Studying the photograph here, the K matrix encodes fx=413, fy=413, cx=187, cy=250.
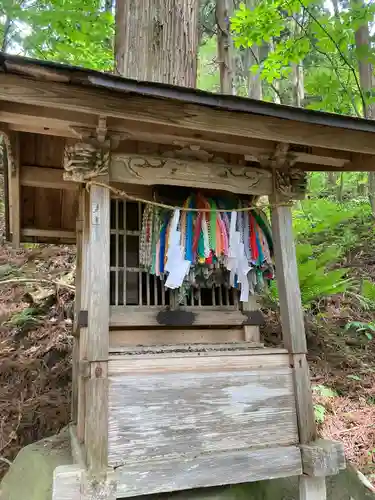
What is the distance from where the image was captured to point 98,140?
3.47m

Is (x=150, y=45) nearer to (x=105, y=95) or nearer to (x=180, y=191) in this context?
(x=180, y=191)

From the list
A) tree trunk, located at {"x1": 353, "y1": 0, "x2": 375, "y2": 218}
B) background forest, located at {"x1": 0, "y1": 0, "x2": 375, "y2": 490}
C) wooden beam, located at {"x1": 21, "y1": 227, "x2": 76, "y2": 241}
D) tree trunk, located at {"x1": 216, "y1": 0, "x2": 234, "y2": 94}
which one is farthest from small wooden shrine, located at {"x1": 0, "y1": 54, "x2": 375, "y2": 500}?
tree trunk, located at {"x1": 216, "y1": 0, "x2": 234, "y2": 94}

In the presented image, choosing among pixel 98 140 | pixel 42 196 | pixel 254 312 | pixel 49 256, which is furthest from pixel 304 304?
pixel 49 256

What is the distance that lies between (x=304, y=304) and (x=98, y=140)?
17.3ft

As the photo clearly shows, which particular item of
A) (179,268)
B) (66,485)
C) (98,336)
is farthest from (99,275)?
(66,485)

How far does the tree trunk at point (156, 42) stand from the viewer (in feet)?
16.3

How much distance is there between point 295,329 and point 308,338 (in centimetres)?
371

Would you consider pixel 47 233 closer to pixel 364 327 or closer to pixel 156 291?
pixel 156 291

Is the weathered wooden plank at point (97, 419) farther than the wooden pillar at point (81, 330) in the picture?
No

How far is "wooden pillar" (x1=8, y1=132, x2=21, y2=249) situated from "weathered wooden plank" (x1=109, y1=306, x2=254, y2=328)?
1.72 meters

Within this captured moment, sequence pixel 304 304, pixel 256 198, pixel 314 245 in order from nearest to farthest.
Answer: pixel 256 198
pixel 304 304
pixel 314 245

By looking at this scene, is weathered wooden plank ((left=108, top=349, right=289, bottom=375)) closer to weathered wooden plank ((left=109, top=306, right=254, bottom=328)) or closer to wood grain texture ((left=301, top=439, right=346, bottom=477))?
wood grain texture ((left=301, top=439, right=346, bottom=477))

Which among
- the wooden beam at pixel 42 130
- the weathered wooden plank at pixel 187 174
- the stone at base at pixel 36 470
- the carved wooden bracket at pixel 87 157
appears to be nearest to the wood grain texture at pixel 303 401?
the weathered wooden plank at pixel 187 174

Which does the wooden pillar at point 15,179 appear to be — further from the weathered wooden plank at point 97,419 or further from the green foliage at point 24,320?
the green foliage at point 24,320
